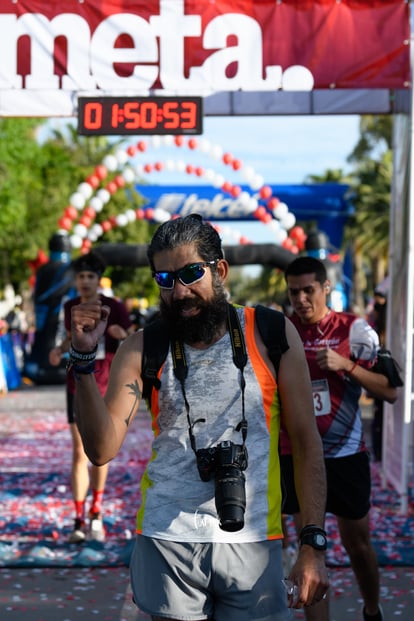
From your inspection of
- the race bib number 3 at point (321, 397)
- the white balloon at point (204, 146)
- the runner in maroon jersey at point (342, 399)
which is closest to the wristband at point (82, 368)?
the runner in maroon jersey at point (342, 399)

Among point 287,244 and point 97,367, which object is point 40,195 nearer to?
point 287,244

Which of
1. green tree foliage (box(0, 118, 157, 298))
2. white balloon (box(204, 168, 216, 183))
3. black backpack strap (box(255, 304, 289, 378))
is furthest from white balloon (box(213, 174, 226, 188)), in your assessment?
black backpack strap (box(255, 304, 289, 378))

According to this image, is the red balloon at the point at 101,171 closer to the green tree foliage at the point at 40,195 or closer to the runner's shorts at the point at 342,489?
the green tree foliage at the point at 40,195

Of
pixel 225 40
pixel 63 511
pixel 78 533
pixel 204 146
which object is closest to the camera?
pixel 78 533

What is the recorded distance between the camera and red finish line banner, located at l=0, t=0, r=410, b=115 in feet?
26.4

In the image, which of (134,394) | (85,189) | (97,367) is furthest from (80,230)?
(134,394)

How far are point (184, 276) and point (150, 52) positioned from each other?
5.48m

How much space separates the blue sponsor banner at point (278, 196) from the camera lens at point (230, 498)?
2683 centimetres

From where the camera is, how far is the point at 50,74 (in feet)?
26.8

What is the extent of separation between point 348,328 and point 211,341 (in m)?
2.48

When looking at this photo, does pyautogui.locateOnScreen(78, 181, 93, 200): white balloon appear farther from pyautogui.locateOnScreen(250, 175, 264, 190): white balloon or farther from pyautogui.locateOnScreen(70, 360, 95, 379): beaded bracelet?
pyautogui.locateOnScreen(70, 360, 95, 379): beaded bracelet

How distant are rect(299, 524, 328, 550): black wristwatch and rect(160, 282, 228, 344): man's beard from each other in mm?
611

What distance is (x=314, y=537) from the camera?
2.95m

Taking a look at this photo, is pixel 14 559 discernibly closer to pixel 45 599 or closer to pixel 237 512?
pixel 45 599
